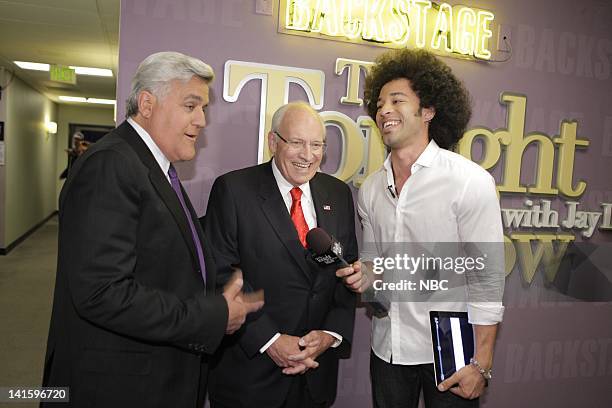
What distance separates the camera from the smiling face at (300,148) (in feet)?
7.55

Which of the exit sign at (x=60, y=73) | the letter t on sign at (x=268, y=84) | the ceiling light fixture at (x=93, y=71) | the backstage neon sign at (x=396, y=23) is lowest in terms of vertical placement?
the letter t on sign at (x=268, y=84)

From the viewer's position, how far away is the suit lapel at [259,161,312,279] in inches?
89.6

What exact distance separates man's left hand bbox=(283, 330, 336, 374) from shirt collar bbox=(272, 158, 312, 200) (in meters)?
0.62

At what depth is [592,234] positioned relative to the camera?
144 inches

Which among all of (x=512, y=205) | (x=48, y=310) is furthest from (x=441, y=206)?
(x=48, y=310)

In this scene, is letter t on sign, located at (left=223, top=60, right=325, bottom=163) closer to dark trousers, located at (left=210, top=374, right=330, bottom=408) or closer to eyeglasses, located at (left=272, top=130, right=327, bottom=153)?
eyeglasses, located at (left=272, top=130, right=327, bottom=153)

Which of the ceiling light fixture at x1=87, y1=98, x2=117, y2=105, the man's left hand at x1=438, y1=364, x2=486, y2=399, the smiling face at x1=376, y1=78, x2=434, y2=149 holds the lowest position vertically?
the man's left hand at x1=438, y1=364, x2=486, y2=399

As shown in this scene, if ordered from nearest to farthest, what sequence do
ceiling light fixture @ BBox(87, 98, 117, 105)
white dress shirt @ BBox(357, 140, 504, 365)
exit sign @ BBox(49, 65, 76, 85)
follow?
white dress shirt @ BBox(357, 140, 504, 365) < exit sign @ BBox(49, 65, 76, 85) < ceiling light fixture @ BBox(87, 98, 117, 105)

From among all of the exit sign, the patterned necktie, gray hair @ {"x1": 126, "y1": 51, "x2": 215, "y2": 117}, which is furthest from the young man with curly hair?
the exit sign

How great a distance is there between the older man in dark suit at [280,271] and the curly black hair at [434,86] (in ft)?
1.52

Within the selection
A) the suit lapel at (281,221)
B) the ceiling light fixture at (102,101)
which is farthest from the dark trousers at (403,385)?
the ceiling light fixture at (102,101)

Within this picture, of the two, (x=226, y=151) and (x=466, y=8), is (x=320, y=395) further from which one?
(x=466, y=8)

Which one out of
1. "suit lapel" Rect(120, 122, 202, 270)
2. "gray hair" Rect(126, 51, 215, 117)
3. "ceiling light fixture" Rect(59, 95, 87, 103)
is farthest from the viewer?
"ceiling light fixture" Rect(59, 95, 87, 103)

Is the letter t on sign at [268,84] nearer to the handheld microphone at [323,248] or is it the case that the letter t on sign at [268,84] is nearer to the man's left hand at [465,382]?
the handheld microphone at [323,248]
